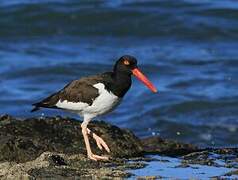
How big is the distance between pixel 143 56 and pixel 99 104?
435 inches

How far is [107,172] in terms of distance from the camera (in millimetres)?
A: 6832

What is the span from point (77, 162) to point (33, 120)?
105 cm

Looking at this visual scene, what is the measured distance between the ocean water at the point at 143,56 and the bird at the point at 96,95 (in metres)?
5.38

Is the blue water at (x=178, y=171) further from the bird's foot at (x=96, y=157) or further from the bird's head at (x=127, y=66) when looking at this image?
the bird's head at (x=127, y=66)

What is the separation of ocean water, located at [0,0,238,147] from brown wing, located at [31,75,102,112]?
5484 millimetres

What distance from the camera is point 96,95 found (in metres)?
7.88

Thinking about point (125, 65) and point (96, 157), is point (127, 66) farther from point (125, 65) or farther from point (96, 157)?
point (96, 157)

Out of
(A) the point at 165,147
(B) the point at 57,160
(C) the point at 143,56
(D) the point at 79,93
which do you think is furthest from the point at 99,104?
(C) the point at 143,56

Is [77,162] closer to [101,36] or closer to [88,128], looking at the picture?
[88,128]

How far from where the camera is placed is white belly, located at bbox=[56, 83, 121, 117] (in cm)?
785

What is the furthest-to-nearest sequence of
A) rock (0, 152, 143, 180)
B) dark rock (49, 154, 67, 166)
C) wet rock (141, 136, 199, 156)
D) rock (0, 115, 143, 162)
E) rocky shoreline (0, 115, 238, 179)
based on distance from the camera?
wet rock (141, 136, 199, 156), rock (0, 115, 143, 162), dark rock (49, 154, 67, 166), rocky shoreline (0, 115, 238, 179), rock (0, 152, 143, 180)

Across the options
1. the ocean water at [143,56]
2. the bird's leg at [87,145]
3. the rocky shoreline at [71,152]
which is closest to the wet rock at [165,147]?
the rocky shoreline at [71,152]

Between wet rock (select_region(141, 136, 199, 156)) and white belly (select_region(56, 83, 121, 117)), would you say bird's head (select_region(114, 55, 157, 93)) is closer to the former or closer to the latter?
white belly (select_region(56, 83, 121, 117))

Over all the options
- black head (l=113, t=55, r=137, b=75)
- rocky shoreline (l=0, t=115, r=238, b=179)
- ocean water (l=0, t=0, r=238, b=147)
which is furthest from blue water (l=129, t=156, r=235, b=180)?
ocean water (l=0, t=0, r=238, b=147)
